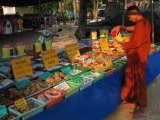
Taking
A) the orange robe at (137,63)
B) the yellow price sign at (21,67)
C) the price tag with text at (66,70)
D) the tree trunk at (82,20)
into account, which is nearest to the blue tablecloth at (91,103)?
the orange robe at (137,63)

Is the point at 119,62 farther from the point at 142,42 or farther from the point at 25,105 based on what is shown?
the point at 25,105

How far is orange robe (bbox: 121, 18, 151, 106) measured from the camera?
260 centimetres

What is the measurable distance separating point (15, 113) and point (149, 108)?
2.54m

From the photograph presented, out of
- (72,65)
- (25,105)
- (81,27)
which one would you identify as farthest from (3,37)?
(25,105)

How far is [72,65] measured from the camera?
2762mm

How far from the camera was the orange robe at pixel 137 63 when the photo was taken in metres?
2.60

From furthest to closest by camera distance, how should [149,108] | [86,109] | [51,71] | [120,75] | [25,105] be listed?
[149,108]
[120,75]
[51,71]
[86,109]
[25,105]

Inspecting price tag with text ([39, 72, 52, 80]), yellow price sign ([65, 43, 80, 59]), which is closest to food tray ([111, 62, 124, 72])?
yellow price sign ([65, 43, 80, 59])

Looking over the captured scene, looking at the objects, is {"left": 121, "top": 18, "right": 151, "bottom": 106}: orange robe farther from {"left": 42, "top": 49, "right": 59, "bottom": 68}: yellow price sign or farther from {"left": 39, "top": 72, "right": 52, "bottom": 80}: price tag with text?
{"left": 39, "top": 72, "right": 52, "bottom": 80}: price tag with text

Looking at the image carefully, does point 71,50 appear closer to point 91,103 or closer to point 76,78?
point 76,78

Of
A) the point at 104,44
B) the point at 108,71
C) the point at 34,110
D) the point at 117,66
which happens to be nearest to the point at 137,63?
the point at 117,66

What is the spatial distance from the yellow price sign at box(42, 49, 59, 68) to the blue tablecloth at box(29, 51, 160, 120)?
72cm

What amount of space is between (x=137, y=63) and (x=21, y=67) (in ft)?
5.57

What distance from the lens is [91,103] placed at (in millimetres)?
2260
